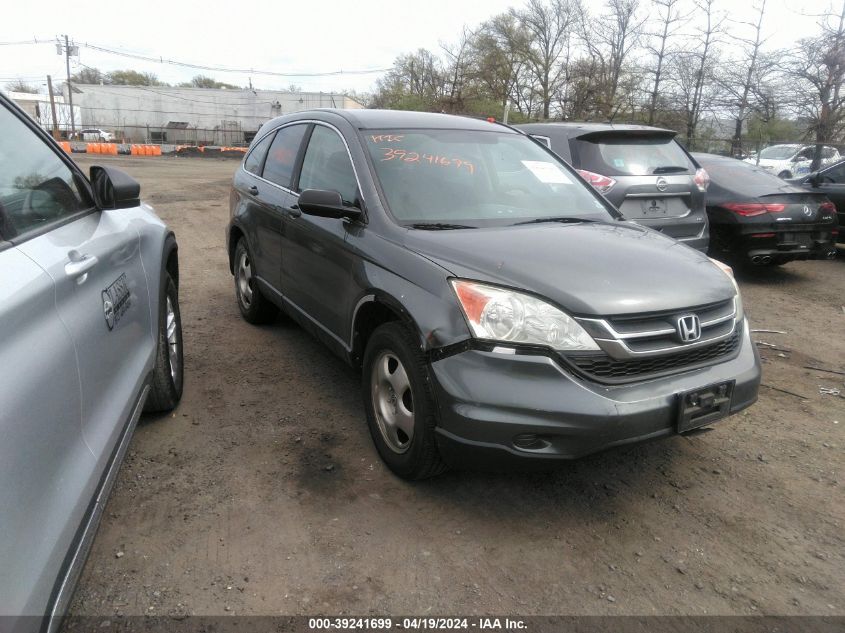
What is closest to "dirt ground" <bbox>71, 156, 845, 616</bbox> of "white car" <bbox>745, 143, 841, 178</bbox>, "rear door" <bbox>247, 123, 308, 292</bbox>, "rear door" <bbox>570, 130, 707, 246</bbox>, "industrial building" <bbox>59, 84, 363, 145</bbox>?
"rear door" <bbox>247, 123, 308, 292</bbox>

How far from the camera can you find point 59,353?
5.68 ft

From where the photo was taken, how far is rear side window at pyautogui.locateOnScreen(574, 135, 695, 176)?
243 inches

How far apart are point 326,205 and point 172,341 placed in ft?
4.30

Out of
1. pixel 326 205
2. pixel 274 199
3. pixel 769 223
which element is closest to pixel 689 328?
pixel 326 205

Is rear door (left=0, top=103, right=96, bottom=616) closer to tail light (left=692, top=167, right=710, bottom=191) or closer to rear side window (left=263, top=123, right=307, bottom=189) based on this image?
rear side window (left=263, top=123, right=307, bottom=189)

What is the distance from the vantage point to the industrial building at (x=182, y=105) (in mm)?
62688

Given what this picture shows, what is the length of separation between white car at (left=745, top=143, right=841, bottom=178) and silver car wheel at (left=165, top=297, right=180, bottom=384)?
52.6 feet

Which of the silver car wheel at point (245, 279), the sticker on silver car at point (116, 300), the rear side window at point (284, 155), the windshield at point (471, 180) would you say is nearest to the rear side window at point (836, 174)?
the windshield at point (471, 180)

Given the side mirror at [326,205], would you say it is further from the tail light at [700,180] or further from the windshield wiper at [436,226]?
the tail light at [700,180]

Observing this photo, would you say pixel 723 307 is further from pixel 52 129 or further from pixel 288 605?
pixel 52 129

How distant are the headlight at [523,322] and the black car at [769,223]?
5503 millimetres

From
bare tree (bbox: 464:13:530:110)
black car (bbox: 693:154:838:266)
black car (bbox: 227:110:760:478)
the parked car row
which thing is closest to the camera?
black car (bbox: 227:110:760:478)

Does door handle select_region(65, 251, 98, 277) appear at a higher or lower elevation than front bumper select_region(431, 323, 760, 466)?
higher

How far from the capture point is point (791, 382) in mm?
4410
